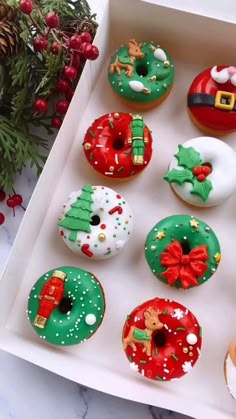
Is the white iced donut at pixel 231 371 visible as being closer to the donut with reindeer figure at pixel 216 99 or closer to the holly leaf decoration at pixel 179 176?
the holly leaf decoration at pixel 179 176

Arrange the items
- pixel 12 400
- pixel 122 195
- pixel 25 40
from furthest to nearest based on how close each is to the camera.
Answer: pixel 122 195 < pixel 12 400 < pixel 25 40

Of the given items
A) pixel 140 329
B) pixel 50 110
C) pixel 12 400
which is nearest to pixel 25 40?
pixel 50 110

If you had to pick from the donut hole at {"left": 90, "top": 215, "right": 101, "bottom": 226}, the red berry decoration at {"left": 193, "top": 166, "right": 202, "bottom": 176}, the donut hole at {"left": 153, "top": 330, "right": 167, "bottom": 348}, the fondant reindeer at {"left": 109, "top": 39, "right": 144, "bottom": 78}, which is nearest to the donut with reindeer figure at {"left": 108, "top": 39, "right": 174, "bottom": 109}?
the fondant reindeer at {"left": 109, "top": 39, "right": 144, "bottom": 78}

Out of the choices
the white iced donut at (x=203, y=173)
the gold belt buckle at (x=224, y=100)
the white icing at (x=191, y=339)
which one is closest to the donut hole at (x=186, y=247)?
the white iced donut at (x=203, y=173)

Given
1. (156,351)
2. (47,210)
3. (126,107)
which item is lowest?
(156,351)

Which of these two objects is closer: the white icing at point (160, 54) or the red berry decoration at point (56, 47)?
the red berry decoration at point (56, 47)

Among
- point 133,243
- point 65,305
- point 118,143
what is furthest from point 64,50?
point 65,305

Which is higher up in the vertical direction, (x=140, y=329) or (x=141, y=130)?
(x=141, y=130)

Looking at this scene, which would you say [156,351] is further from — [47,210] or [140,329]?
[47,210]
